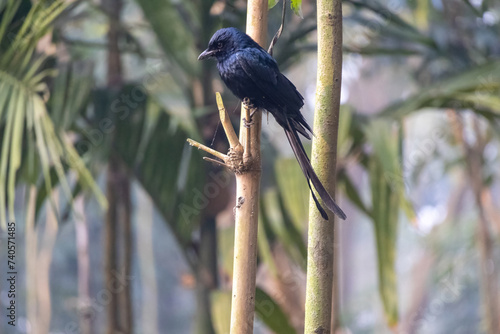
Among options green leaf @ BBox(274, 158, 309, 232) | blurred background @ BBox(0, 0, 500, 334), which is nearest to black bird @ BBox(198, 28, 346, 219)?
blurred background @ BBox(0, 0, 500, 334)

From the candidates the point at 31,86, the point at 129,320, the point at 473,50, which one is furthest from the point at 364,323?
the point at 31,86

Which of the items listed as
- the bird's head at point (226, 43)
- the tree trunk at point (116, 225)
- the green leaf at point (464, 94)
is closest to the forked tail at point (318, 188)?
the bird's head at point (226, 43)

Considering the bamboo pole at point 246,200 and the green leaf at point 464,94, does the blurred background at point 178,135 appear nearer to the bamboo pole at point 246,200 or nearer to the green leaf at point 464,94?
the green leaf at point 464,94

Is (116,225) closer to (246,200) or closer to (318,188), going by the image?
(246,200)

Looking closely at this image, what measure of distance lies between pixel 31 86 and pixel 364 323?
35.0 ft

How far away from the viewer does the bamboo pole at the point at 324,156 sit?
777 millimetres

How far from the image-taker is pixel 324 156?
803 millimetres

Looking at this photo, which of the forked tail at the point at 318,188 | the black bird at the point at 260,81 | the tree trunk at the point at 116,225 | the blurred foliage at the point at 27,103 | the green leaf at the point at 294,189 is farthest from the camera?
the tree trunk at the point at 116,225

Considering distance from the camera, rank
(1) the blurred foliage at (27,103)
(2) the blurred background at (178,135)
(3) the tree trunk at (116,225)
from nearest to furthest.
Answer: (1) the blurred foliage at (27,103), (2) the blurred background at (178,135), (3) the tree trunk at (116,225)

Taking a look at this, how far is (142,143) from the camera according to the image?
210cm

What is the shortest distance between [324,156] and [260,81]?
0.29 metres

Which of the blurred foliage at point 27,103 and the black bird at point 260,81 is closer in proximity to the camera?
the black bird at point 260,81

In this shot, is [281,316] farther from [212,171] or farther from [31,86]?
[31,86]

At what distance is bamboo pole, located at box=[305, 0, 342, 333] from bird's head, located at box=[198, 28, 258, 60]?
0.24 m
